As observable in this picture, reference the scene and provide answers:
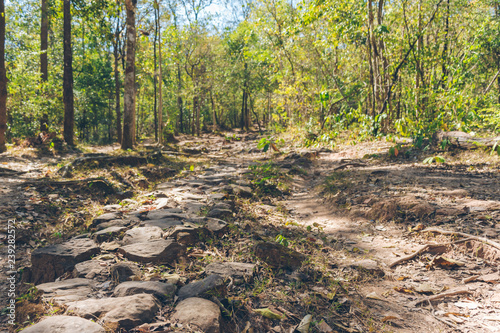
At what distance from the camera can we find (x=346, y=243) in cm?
427

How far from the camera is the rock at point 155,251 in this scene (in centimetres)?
314

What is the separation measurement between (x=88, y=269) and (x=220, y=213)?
2145 mm

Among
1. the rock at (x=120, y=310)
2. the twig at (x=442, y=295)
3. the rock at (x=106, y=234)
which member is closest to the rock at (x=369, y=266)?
the twig at (x=442, y=295)

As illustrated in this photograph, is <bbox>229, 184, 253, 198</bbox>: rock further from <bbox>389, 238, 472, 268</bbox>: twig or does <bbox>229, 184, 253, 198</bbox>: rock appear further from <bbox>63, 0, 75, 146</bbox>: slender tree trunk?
<bbox>63, 0, 75, 146</bbox>: slender tree trunk

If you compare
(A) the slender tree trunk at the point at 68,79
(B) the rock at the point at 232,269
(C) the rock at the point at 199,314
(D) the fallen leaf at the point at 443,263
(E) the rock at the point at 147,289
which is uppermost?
(A) the slender tree trunk at the point at 68,79

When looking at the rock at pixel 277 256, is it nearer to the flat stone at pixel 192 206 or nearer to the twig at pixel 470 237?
the flat stone at pixel 192 206

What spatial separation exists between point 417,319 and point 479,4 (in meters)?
18.0

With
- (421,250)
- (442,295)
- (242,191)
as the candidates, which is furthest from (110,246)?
(421,250)

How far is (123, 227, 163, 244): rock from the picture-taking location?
11.7 ft

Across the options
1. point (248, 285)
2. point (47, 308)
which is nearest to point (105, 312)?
point (47, 308)

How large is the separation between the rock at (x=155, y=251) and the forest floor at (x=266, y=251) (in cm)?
2

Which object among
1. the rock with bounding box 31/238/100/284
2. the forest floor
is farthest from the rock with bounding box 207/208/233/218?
the rock with bounding box 31/238/100/284

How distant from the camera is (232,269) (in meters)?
3.01

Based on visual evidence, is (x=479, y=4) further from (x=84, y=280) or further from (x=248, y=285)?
(x=84, y=280)
